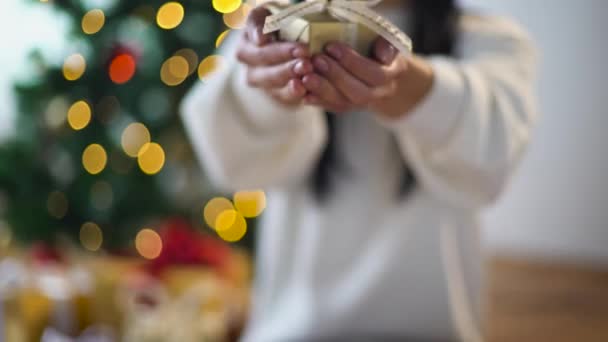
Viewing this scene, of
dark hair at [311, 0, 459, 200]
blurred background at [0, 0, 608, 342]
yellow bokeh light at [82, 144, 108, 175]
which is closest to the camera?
dark hair at [311, 0, 459, 200]

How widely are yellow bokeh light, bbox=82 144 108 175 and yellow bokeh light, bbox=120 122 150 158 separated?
5 centimetres

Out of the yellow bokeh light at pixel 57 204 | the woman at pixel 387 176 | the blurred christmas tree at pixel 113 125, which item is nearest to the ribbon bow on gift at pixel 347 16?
the woman at pixel 387 176

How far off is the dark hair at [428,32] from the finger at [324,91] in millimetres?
301

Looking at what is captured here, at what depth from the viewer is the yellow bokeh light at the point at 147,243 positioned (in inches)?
62.7

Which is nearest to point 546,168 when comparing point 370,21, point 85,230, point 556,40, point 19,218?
point 556,40

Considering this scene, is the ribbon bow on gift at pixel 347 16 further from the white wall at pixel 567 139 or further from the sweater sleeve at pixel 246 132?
the white wall at pixel 567 139

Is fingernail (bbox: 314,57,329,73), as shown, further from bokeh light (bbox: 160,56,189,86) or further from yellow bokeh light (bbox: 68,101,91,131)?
yellow bokeh light (bbox: 68,101,91,131)

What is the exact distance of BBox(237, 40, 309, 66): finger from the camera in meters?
0.47

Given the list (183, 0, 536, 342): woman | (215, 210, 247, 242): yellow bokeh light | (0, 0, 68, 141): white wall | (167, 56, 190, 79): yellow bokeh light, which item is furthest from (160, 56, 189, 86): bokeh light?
(183, 0, 536, 342): woman

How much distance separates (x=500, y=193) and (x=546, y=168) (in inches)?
63.2

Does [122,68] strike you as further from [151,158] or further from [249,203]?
[249,203]

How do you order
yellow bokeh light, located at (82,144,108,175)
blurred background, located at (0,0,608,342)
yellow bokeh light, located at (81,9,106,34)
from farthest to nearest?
1. yellow bokeh light, located at (82,144,108,175)
2. yellow bokeh light, located at (81,9,106,34)
3. blurred background, located at (0,0,608,342)

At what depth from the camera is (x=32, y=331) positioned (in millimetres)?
1064

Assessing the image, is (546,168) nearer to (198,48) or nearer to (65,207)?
(198,48)
